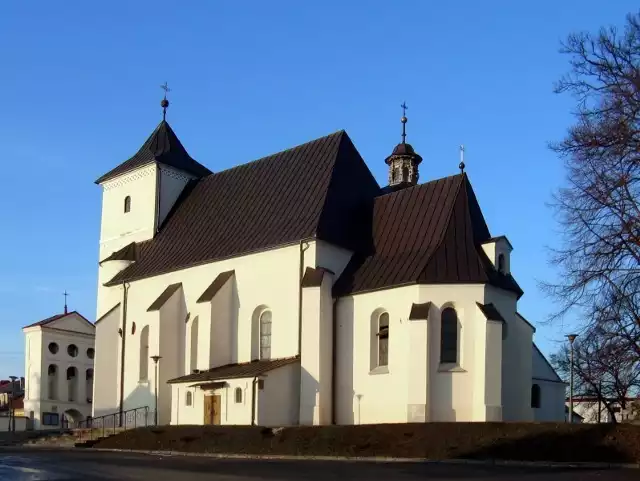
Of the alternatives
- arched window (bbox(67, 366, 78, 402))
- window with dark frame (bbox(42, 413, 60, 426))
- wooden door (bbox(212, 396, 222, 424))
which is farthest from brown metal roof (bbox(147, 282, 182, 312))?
arched window (bbox(67, 366, 78, 402))

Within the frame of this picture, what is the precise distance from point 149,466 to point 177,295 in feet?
55.5

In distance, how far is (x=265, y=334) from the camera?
35.7 meters

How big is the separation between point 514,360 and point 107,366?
2110cm

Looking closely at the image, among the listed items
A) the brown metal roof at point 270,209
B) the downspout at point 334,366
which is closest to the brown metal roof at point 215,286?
the brown metal roof at point 270,209

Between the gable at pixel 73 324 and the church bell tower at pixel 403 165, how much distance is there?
935 inches

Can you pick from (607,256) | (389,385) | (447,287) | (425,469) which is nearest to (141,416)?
(389,385)

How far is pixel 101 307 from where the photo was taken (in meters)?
44.7

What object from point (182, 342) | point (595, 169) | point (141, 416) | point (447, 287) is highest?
point (595, 169)

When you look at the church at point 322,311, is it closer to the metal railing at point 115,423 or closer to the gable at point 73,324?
the metal railing at point 115,423

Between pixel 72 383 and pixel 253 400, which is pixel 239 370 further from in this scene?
pixel 72 383

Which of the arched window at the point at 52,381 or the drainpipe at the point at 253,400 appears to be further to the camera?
the arched window at the point at 52,381

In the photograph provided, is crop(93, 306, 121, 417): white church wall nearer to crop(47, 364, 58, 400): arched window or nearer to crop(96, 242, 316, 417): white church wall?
crop(96, 242, 316, 417): white church wall

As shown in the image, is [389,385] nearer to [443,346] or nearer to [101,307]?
[443,346]

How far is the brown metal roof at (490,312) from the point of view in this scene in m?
30.3
